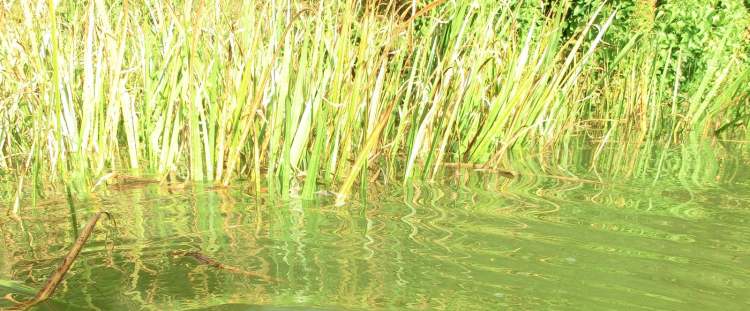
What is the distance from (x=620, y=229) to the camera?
9.43 ft

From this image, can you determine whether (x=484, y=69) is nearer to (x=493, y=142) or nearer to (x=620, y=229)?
(x=493, y=142)

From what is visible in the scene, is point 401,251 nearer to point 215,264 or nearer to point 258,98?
point 215,264

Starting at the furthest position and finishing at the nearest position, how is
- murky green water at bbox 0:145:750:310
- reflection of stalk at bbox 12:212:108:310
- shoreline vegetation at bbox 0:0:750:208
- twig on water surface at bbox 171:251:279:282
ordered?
shoreline vegetation at bbox 0:0:750:208 < twig on water surface at bbox 171:251:279:282 < murky green water at bbox 0:145:750:310 < reflection of stalk at bbox 12:212:108:310

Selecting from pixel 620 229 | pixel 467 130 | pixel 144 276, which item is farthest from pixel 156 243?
pixel 467 130

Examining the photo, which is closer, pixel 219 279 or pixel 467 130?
pixel 219 279

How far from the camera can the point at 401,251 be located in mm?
2482

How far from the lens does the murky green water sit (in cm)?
209

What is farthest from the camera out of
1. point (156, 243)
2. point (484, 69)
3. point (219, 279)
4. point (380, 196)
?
point (484, 69)

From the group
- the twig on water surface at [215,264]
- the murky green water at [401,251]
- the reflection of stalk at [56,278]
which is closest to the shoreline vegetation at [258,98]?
Answer: the murky green water at [401,251]

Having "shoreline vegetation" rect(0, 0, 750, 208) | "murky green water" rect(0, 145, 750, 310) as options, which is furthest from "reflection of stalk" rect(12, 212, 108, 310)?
"shoreline vegetation" rect(0, 0, 750, 208)

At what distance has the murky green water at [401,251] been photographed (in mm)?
2086

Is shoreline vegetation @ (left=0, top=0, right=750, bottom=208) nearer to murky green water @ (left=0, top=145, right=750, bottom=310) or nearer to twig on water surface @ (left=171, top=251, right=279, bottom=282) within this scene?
murky green water @ (left=0, top=145, right=750, bottom=310)

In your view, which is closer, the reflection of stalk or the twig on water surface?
the reflection of stalk

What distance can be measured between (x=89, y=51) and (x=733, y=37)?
15.9 ft
